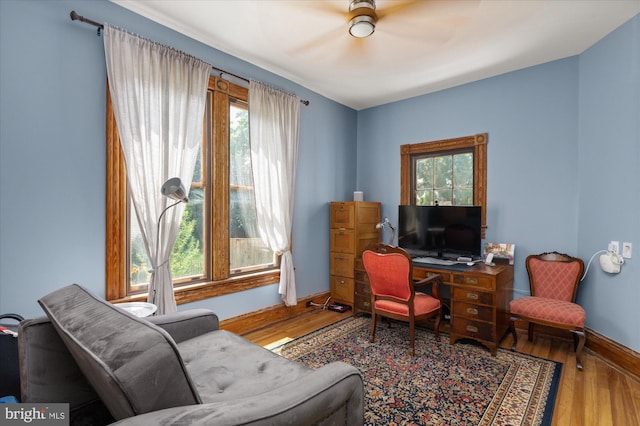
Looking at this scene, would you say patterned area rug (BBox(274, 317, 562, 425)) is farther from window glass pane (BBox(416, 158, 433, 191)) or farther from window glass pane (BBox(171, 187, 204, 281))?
window glass pane (BBox(416, 158, 433, 191))

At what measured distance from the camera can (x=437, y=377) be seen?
2.46 metres

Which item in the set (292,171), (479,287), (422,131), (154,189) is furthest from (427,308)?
(154,189)

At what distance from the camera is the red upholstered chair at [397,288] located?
2844mm

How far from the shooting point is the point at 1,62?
194 centimetres

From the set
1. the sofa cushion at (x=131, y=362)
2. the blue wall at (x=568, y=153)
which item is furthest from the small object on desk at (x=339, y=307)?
the sofa cushion at (x=131, y=362)

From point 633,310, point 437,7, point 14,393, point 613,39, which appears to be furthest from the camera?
point 613,39

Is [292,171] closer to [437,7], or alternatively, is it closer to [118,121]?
[118,121]

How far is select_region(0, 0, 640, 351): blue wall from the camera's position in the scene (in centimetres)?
203

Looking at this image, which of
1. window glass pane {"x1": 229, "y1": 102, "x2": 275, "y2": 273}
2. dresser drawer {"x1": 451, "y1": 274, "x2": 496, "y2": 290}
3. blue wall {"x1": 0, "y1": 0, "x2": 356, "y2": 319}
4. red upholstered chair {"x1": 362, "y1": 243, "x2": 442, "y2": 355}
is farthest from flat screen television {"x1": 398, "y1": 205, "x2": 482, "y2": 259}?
blue wall {"x1": 0, "y1": 0, "x2": 356, "y2": 319}

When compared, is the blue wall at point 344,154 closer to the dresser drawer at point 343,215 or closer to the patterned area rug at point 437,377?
the dresser drawer at point 343,215

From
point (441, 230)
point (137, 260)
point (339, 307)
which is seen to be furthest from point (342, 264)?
point (137, 260)

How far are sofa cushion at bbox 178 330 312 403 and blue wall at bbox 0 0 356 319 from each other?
1.14m

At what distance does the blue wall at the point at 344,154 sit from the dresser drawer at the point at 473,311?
86cm

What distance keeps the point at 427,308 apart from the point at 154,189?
267cm
